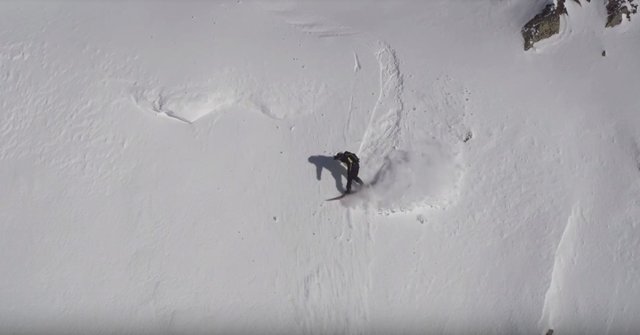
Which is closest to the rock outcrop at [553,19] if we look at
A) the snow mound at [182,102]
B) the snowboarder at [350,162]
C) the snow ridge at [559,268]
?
the snow ridge at [559,268]

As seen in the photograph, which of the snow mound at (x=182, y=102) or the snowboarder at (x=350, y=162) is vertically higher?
the snow mound at (x=182, y=102)

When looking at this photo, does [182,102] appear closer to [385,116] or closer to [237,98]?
[237,98]

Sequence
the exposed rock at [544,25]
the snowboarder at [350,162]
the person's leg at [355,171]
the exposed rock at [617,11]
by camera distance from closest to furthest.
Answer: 1. the snowboarder at [350,162]
2. the person's leg at [355,171]
3. the exposed rock at [544,25]
4. the exposed rock at [617,11]

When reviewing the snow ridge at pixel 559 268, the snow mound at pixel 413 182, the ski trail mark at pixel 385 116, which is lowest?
the snow ridge at pixel 559 268

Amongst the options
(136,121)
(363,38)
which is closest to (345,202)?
(363,38)

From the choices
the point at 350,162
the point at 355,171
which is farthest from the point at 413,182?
the point at 350,162

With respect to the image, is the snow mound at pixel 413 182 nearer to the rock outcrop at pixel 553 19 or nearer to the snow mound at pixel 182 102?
the snow mound at pixel 182 102

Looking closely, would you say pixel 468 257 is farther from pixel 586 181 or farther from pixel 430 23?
pixel 430 23
